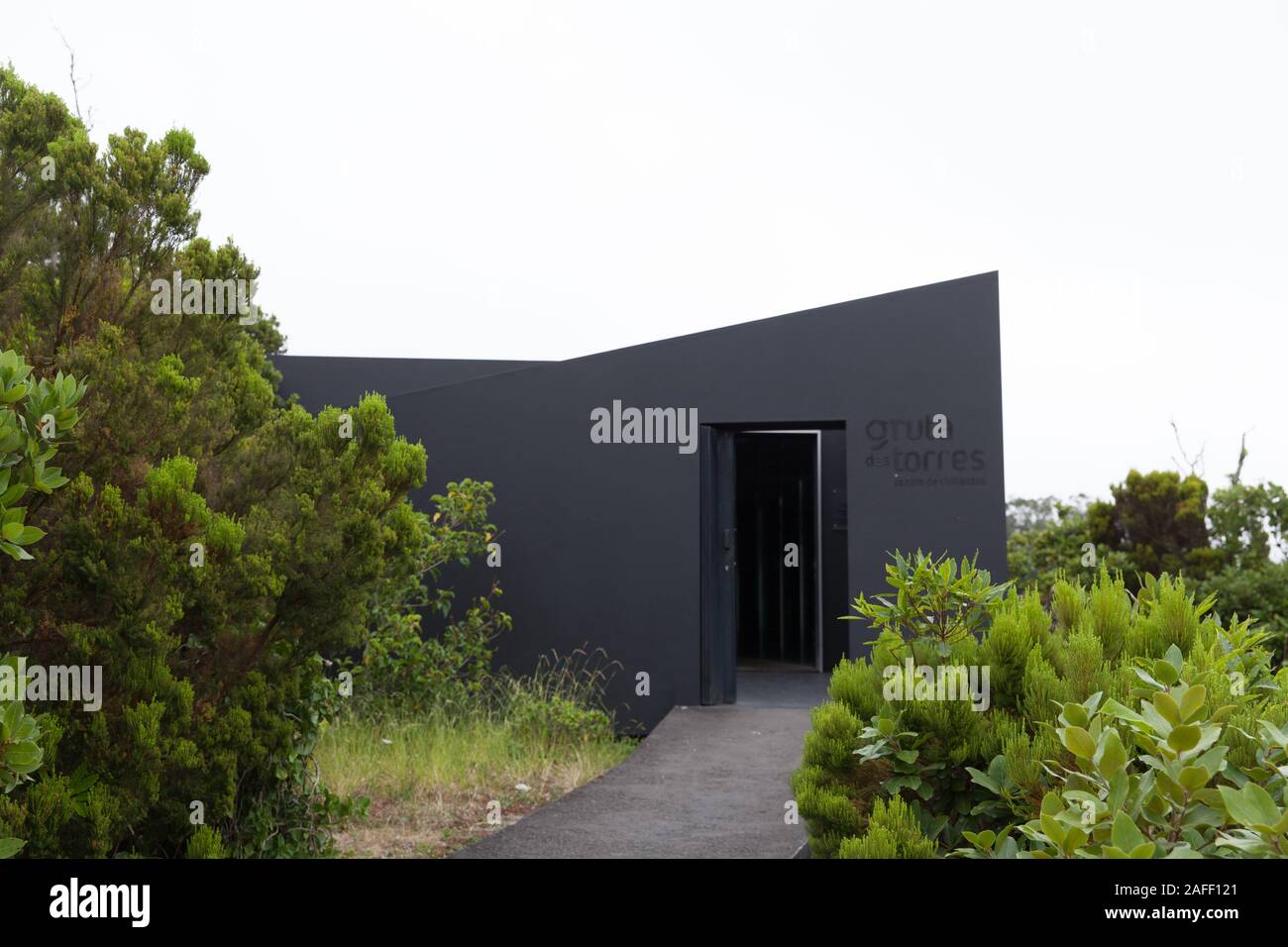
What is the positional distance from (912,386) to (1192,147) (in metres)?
7.57

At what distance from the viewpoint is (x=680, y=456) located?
8.98m

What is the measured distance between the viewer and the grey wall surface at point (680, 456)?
337 inches

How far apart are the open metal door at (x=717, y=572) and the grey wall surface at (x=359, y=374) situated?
300cm

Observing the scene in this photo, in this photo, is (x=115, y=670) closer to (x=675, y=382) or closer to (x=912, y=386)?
(x=675, y=382)

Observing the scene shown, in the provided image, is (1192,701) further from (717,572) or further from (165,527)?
(717,572)

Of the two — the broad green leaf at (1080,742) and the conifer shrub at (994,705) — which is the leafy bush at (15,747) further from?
the broad green leaf at (1080,742)

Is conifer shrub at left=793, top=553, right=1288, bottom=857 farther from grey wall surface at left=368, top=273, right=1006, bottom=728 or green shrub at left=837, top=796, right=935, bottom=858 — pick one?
grey wall surface at left=368, top=273, right=1006, bottom=728

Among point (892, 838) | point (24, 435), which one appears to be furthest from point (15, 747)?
point (892, 838)

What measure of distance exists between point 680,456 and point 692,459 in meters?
0.11

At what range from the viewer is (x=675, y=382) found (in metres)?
8.97

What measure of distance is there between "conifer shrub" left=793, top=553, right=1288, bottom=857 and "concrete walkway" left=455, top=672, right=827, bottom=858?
7.48 ft
